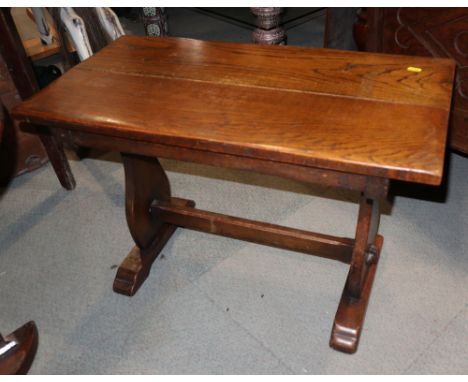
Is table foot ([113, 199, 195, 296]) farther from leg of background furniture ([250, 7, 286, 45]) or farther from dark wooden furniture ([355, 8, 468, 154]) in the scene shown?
dark wooden furniture ([355, 8, 468, 154])

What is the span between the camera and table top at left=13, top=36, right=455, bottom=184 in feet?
2.90

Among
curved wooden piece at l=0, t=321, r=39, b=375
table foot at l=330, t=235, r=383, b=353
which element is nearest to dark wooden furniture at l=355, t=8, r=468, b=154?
table foot at l=330, t=235, r=383, b=353

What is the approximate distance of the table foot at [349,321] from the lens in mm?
1268

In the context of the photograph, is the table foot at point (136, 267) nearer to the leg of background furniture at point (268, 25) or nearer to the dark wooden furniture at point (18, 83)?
the dark wooden furniture at point (18, 83)

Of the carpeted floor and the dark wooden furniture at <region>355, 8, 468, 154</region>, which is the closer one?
the carpeted floor

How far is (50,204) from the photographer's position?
6.36 ft

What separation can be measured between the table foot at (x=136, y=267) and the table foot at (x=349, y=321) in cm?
68

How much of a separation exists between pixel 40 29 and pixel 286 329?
2.02 m

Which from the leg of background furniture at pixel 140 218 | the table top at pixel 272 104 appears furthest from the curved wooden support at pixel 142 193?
the table top at pixel 272 104

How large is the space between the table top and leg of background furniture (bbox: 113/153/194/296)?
0.97 feet
